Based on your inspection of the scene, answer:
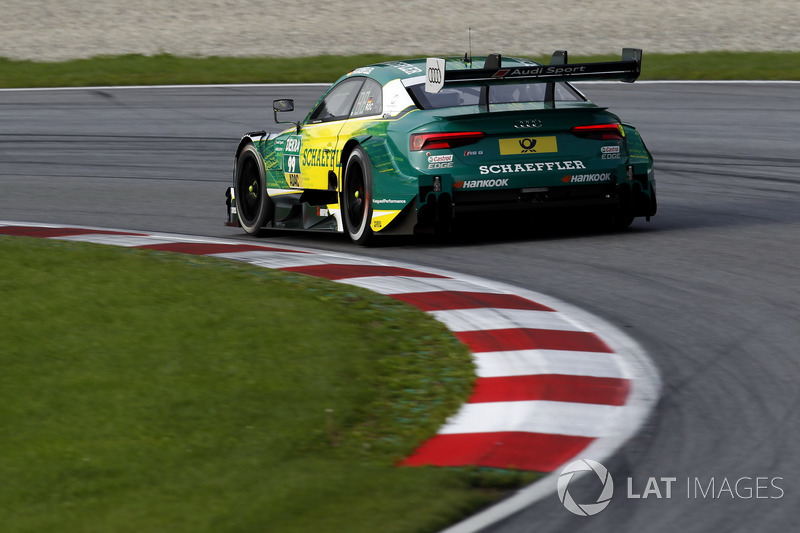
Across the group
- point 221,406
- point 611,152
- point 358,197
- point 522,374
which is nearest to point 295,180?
point 358,197

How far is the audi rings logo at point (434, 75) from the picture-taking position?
8508 millimetres

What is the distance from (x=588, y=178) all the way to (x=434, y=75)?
1.34 m

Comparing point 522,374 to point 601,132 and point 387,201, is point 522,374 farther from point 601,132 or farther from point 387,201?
point 601,132

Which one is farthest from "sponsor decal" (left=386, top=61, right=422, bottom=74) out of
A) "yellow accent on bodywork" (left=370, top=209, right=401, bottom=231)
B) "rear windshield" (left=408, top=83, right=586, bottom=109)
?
"yellow accent on bodywork" (left=370, top=209, right=401, bottom=231)

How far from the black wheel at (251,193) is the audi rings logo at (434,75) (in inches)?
93.1

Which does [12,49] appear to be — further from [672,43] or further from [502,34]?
[672,43]

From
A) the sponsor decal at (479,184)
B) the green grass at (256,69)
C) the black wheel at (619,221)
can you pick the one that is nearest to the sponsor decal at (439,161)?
the sponsor decal at (479,184)

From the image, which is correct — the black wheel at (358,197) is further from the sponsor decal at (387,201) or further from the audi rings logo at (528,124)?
the audi rings logo at (528,124)

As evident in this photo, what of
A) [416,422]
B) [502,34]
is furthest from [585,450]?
[502,34]

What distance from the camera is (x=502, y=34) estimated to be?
27516 mm

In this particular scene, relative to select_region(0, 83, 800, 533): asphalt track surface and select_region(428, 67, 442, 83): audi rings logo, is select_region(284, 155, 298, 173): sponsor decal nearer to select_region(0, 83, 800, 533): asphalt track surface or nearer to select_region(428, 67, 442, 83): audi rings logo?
select_region(0, 83, 800, 533): asphalt track surface

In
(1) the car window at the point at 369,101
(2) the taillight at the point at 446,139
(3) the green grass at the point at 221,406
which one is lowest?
(3) the green grass at the point at 221,406

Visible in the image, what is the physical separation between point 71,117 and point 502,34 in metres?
11.3

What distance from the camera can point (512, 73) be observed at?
8609 millimetres
